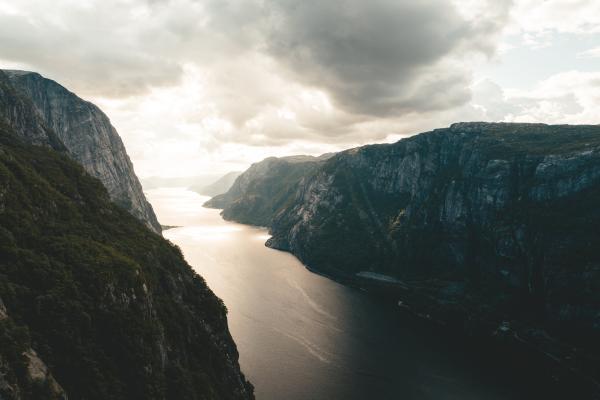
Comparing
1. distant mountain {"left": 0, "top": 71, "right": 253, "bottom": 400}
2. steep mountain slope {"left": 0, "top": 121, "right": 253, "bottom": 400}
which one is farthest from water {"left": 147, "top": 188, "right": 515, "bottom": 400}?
steep mountain slope {"left": 0, "top": 121, "right": 253, "bottom": 400}

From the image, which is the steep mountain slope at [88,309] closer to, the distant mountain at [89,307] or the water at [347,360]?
the distant mountain at [89,307]

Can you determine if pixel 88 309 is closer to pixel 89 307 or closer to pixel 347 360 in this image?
pixel 89 307

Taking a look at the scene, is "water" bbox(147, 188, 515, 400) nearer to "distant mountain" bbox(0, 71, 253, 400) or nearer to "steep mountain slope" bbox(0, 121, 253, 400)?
"distant mountain" bbox(0, 71, 253, 400)

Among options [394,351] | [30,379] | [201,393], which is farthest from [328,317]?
[30,379]

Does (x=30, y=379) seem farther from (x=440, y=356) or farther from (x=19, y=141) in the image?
(x=440, y=356)

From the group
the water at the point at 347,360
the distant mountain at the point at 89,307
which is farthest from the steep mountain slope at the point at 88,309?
the water at the point at 347,360
